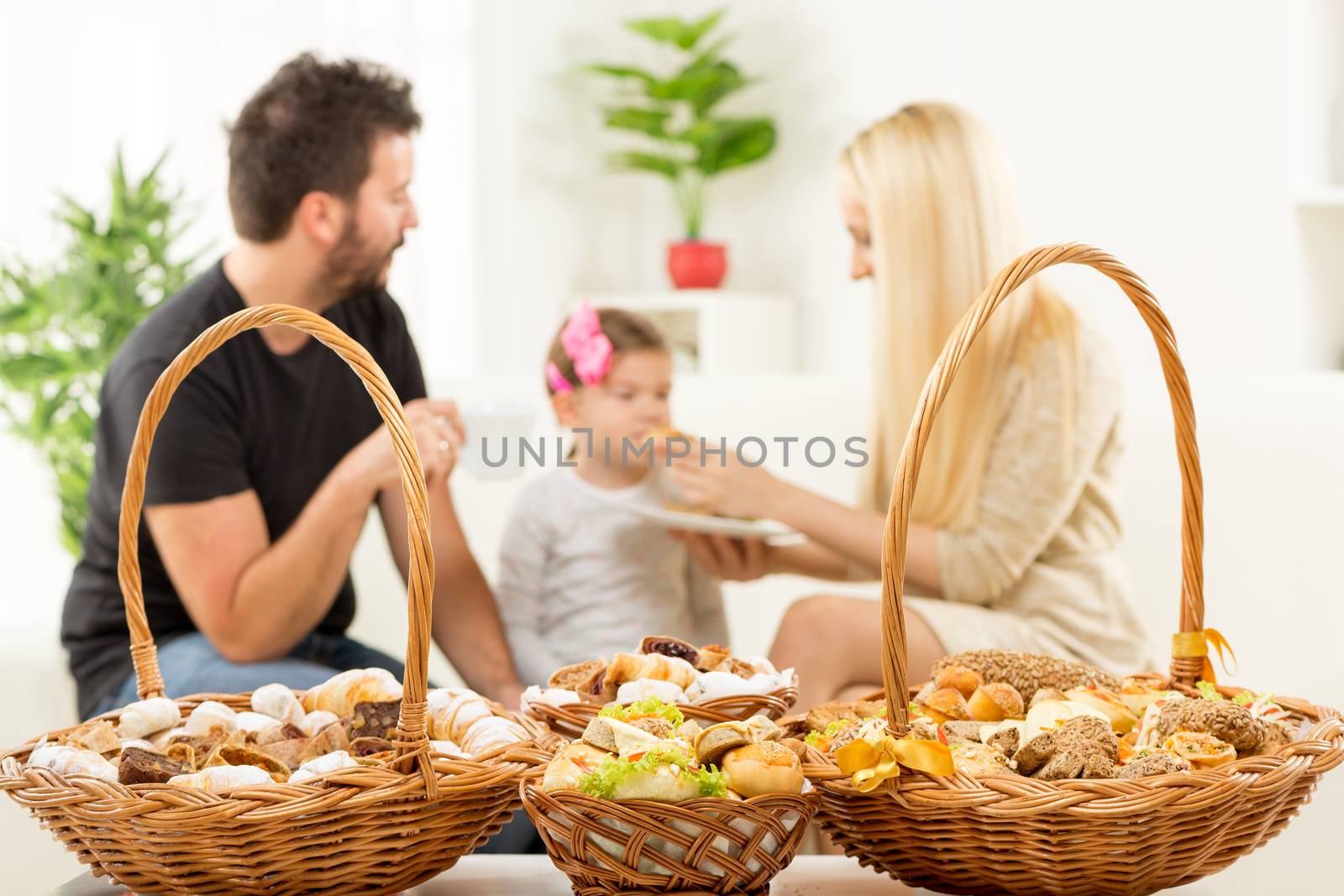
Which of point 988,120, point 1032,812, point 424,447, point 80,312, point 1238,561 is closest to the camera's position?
point 1032,812

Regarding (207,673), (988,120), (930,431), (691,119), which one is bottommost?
(207,673)

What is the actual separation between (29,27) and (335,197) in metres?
1.88

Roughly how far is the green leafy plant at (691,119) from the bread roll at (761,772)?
335cm

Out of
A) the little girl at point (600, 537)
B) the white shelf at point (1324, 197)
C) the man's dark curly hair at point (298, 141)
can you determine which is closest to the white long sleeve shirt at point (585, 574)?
the little girl at point (600, 537)

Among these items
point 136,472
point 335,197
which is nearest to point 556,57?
point 335,197

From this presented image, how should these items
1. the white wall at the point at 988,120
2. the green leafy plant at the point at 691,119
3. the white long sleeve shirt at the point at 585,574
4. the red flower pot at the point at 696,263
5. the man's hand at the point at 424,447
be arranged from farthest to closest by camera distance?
the red flower pot at the point at 696,263
the green leafy plant at the point at 691,119
the white wall at the point at 988,120
the white long sleeve shirt at the point at 585,574
the man's hand at the point at 424,447

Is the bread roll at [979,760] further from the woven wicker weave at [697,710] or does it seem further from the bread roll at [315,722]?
the bread roll at [315,722]

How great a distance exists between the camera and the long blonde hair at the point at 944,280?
5.62 feet

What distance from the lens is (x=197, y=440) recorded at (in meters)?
1.61

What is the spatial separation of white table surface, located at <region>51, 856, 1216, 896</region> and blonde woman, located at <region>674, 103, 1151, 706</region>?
73 cm

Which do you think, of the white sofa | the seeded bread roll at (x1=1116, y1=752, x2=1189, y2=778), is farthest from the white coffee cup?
the seeded bread roll at (x1=1116, y1=752, x2=1189, y2=778)

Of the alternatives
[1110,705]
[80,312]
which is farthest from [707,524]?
[80,312]

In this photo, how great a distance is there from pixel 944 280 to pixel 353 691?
1.13m

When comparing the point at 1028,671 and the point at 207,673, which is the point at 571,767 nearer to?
the point at 1028,671
